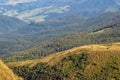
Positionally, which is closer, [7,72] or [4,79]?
[4,79]

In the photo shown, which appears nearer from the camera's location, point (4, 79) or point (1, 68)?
point (4, 79)
